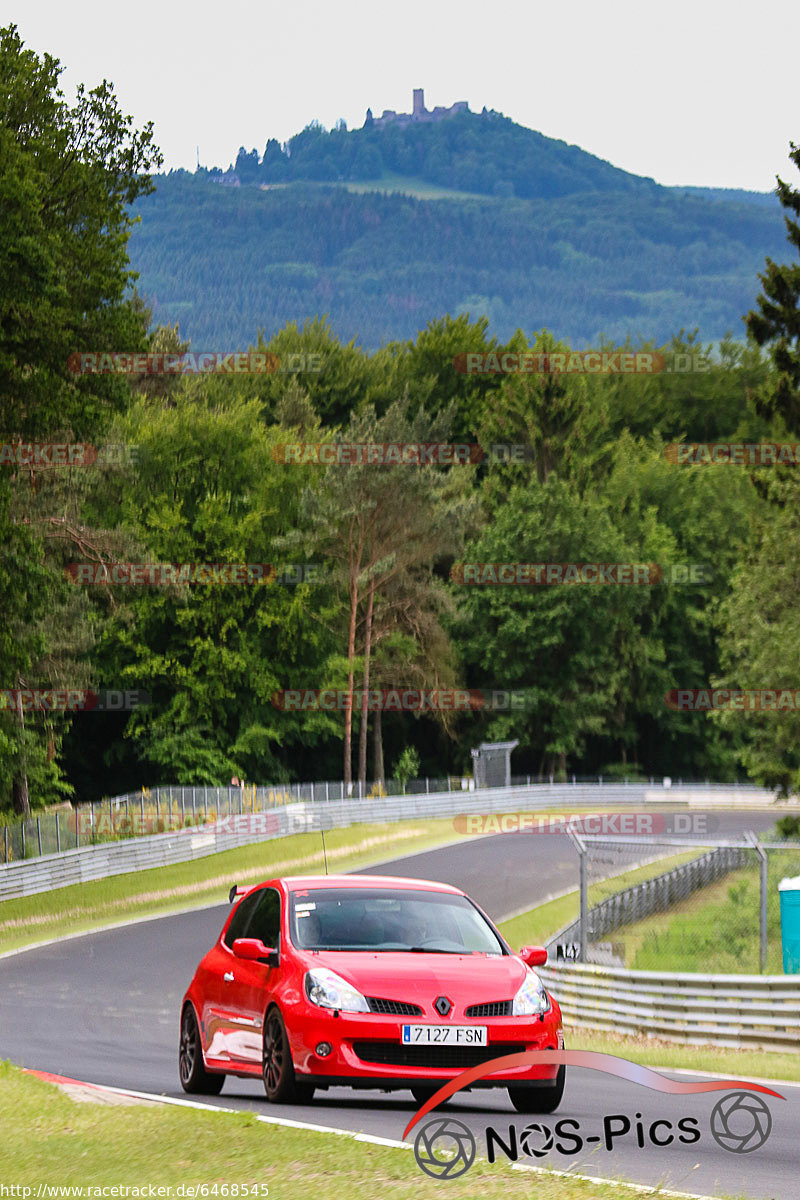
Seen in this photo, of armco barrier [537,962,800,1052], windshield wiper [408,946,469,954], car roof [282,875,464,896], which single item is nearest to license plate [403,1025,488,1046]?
windshield wiper [408,946,469,954]

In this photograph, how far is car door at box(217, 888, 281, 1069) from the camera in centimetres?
1091

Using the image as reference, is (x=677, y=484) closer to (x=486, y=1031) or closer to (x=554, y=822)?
(x=554, y=822)

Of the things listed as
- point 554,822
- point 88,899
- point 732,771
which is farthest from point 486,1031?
point 732,771

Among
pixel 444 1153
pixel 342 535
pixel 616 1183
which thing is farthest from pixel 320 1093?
pixel 342 535

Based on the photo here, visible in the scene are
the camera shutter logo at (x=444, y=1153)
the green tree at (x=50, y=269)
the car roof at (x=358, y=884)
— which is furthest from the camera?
the green tree at (x=50, y=269)

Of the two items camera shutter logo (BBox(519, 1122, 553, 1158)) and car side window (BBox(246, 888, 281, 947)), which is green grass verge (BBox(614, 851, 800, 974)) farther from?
camera shutter logo (BBox(519, 1122, 553, 1158))

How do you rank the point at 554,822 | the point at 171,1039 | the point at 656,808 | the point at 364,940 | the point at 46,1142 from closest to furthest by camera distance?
the point at 46,1142
the point at 364,940
the point at 171,1039
the point at 554,822
the point at 656,808

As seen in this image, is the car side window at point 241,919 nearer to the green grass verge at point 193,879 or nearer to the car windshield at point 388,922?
the car windshield at point 388,922

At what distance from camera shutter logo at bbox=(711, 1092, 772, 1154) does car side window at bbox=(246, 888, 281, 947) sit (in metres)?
3.01

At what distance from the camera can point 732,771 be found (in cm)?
9156

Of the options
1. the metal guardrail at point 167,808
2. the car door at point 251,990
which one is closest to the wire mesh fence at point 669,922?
the car door at point 251,990

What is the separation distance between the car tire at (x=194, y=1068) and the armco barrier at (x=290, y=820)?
2758 cm

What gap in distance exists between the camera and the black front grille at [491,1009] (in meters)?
10.2

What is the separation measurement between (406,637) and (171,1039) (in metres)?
57.6
